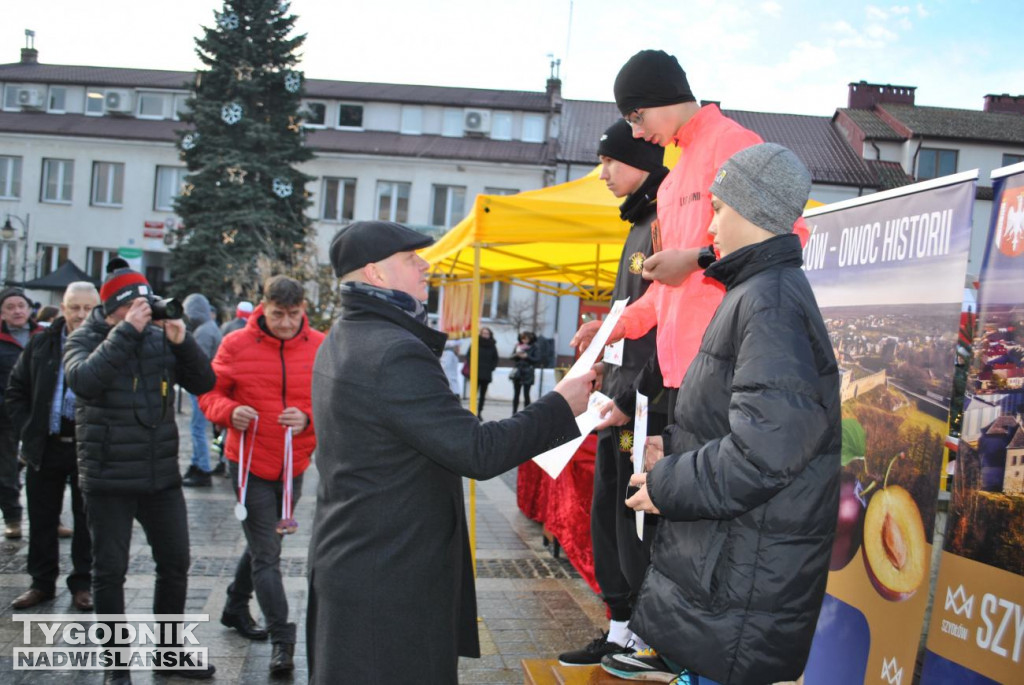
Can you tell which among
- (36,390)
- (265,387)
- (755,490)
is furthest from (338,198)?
(755,490)

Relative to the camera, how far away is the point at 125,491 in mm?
4203

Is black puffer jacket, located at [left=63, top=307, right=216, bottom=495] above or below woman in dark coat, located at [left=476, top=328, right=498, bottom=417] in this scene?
above

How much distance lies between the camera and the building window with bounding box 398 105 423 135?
36969 mm

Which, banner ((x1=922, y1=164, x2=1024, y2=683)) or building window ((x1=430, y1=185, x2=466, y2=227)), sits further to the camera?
building window ((x1=430, y1=185, x2=466, y2=227))

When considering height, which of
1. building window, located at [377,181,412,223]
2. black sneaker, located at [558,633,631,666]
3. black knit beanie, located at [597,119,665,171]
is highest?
building window, located at [377,181,412,223]

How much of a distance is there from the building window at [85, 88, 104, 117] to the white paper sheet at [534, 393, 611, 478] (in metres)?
41.5

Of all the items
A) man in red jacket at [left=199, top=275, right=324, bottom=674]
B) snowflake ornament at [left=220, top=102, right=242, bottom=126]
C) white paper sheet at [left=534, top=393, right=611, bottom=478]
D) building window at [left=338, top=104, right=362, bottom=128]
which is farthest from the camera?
building window at [left=338, top=104, right=362, bottom=128]

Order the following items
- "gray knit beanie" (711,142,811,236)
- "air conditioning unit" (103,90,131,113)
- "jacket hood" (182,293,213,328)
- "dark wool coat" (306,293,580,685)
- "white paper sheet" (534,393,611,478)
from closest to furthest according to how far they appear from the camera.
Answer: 1. "gray knit beanie" (711,142,811,236)
2. "dark wool coat" (306,293,580,685)
3. "white paper sheet" (534,393,611,478)
4. "jacket hood" (182,293,213,328)
5. "air conditioning unit" (103,90,131,113)

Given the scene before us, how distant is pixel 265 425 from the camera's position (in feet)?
15.7

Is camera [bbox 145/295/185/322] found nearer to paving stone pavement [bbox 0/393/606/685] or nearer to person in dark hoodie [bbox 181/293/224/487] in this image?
paving stone pavement [bbox 0/393/606/685]

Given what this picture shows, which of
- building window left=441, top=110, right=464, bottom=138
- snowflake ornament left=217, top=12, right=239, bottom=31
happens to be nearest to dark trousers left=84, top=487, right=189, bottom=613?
snowflake ornament left=217, top=12, right=239, bottom=31

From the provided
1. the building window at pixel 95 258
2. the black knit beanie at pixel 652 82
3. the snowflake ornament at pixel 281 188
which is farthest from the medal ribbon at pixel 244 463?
the building window at pixel 95 258

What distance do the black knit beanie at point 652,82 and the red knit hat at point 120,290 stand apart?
283 centimetres

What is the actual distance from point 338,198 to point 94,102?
1267 centimetres
